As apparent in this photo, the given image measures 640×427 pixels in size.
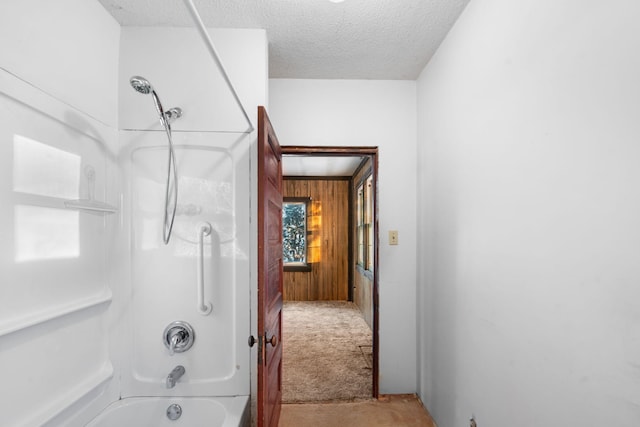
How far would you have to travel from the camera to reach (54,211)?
143 cm

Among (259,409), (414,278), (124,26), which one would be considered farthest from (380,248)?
(124,26)

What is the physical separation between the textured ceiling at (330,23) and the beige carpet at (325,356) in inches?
99.5

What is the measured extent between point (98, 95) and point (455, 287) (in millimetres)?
2223

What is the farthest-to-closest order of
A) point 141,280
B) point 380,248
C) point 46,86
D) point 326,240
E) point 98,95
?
point 326,240
point 380,248
point 141,280
point 98,95
point 46,86

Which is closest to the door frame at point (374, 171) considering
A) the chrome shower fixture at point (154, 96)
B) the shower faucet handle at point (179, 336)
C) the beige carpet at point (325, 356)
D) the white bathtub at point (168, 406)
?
the beige carpet at point (325, 356)

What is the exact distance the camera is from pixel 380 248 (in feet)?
8.50

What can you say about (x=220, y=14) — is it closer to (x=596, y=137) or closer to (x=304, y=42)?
(x=304, y=42)

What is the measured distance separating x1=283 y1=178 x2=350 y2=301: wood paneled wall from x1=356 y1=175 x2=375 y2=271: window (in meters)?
0.61

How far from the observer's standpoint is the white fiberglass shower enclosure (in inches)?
59.6

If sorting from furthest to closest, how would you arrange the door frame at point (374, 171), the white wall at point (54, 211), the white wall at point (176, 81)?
the door frame at point (374, 171) → the white wall at point (176, 81) → the white wall at point (54, 211)

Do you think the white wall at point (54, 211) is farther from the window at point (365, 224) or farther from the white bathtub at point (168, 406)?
the window at point (365, 224)

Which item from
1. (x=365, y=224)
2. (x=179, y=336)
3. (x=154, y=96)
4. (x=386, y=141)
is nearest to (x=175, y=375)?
(x=179, y=336)

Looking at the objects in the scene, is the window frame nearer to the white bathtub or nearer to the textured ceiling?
the textured ceiling

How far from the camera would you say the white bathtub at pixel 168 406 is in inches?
69.4
